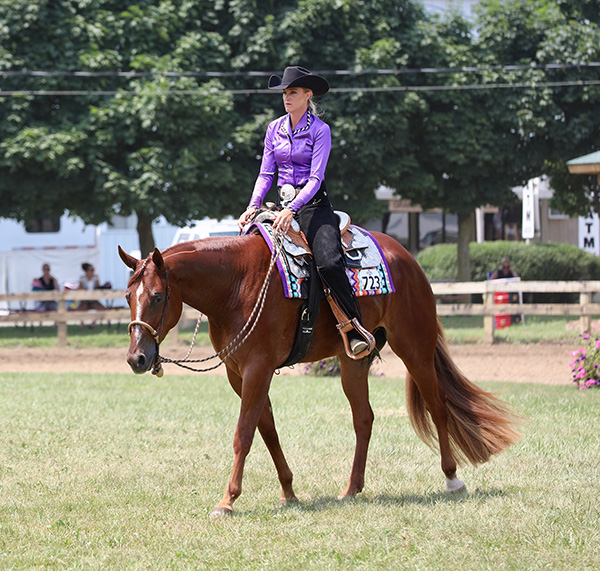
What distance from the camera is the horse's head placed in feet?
17.1

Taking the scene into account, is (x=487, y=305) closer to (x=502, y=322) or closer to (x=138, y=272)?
(x=502, y=322)

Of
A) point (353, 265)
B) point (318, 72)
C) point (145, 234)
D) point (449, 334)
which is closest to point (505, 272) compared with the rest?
point (449, 334)

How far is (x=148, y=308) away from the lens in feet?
17.3

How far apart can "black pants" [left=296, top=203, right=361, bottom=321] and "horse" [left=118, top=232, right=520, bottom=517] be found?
0.75 ft

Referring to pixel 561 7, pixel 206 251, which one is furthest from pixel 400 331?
pixel 561 7

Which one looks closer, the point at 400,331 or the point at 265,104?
the point at 400,331

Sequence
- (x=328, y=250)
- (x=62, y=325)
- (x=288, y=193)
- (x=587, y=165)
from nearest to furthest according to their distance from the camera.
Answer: (x=328, y=250)
(x=288, y=193)
(x=587, y=165)
(x=62, y=325)

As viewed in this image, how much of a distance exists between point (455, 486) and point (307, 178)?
97.8 inches

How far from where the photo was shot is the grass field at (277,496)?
475 cm

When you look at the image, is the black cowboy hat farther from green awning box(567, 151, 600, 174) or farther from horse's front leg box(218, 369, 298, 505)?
green awning box(567, 151, 600, 174)

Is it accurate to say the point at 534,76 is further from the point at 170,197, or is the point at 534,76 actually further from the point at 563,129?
the point at 170,197

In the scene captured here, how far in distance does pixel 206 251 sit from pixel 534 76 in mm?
19644

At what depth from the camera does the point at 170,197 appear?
21188mm

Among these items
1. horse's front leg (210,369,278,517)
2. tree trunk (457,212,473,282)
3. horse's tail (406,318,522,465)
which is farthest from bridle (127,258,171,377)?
tree trunk (457,212,473,282)
